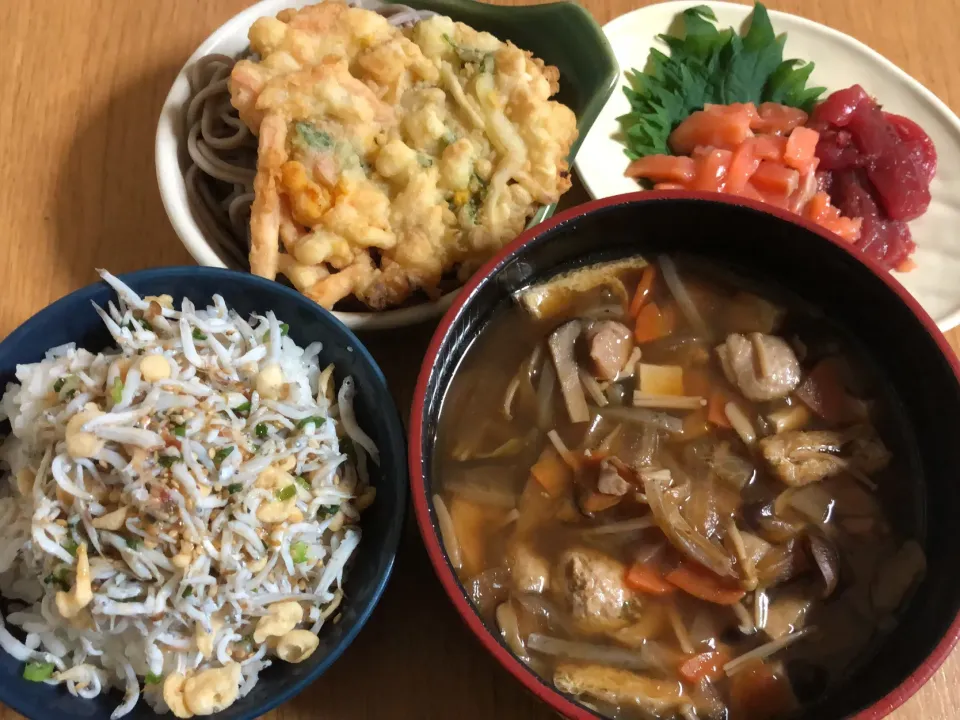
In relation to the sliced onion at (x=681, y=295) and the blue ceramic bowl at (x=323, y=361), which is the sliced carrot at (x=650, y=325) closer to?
the sliced onion at (x=681, y=295)

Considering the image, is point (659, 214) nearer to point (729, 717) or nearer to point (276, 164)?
point (276, 164)

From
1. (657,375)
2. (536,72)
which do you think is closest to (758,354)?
(657,375)

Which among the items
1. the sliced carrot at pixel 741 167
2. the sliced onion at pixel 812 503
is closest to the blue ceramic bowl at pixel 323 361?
the sliced onion at pixel 812 503

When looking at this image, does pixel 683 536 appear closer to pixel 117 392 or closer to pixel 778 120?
pixel 117 392

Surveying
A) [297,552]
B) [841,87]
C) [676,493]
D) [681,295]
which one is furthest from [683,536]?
[841,87]

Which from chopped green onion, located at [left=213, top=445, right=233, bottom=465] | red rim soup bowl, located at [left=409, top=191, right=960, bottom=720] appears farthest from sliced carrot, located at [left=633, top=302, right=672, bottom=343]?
chopped green onion, located at [left=213, top=445, right=233, bottom=465]
